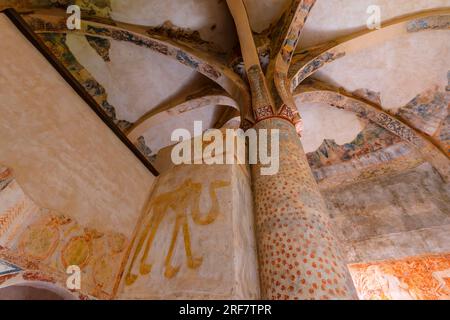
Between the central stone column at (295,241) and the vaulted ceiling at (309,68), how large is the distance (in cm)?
215

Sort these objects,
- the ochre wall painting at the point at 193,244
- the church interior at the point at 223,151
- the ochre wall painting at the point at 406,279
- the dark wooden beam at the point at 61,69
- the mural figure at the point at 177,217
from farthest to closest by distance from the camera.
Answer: the ochre wall painting at the point at 406,279 < the dark wooden beam at the point at 61,69 < the church interior at the point at 223,151 < the mural figure at the point at 177,217 < the ochre wall painting at the point at 193,244

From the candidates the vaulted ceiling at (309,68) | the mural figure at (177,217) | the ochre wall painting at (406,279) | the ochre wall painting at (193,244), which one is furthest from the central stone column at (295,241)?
the ochre wall painting at (406,279)

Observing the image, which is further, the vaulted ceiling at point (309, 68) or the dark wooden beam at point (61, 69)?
the vaulted ceiling at point (309, 68)

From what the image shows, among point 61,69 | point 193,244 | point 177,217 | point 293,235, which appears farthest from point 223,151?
point 61,69

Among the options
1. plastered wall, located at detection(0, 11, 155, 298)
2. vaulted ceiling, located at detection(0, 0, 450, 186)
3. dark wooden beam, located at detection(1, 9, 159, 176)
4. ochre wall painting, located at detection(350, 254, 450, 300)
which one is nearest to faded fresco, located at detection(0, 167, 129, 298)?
plastered wall, located at detection(0, 11, 155, 298)

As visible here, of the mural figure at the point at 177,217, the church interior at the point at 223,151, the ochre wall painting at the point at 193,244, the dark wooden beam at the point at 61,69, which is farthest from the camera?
the dark wooden beam at the point at 61,69

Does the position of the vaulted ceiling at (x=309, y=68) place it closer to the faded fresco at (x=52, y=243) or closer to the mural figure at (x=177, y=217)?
the mural figure at (x=177, y=217)

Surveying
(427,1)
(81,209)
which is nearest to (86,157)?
(81,209)

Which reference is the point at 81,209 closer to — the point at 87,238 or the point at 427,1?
the point at 87,238

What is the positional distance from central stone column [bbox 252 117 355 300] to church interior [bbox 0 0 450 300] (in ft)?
0.04

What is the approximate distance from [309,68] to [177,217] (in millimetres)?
4490

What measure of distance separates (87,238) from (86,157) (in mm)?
630

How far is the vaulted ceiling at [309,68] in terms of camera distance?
186 inches

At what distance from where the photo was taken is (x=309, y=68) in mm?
4922
